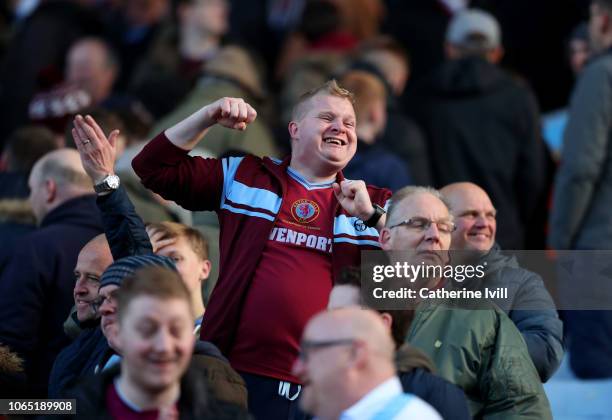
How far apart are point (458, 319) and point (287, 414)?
32.1 inches

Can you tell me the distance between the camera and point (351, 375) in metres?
5.20

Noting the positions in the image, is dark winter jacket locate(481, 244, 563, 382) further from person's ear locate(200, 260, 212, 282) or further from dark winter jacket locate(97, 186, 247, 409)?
Result: dark winter jacket locate(97, 186, 247, 409)

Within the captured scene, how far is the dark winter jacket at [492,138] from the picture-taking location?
10.2m

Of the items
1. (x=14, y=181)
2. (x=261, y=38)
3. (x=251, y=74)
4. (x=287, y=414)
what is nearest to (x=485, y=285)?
(x=287, y=414)

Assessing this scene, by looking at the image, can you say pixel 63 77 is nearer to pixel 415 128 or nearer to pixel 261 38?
pixel 261 38

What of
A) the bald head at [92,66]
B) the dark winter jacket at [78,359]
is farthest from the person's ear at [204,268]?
the bald head at [92,66]

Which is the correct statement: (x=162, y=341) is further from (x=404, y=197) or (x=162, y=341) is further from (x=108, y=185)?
(x=404, y=197)

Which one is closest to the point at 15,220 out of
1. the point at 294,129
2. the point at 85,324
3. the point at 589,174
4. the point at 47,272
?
the point at 47,272

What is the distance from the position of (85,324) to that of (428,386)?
173 cm

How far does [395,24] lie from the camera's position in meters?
12.7

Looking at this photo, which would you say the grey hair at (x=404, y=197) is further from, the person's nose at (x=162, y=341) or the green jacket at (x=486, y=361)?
the person's nose at (x=162, y=341)

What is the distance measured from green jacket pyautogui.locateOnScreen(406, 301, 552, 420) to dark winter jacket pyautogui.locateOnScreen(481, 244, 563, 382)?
0.42 m

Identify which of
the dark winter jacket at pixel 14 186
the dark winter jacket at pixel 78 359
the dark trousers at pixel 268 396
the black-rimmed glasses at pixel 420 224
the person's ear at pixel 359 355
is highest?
the dark winter jacket at pixel 14 186

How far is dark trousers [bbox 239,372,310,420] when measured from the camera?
256 inches
